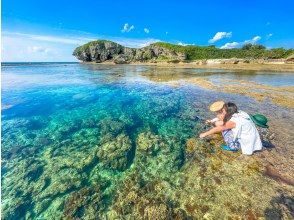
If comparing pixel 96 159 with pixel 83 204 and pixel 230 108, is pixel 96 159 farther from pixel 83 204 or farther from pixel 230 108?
pixel 230 108

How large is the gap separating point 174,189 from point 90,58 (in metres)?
147

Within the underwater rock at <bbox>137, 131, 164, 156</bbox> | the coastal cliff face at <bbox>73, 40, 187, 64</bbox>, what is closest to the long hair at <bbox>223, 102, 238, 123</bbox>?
the underwater rock at <bbox>137, 131, 164, 156</bbox>

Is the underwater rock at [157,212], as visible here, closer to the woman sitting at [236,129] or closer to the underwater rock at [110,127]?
the woman sitting at [236,129]

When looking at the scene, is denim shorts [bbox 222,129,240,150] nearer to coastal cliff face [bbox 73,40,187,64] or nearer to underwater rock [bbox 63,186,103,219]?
underwater rock [bbox 63,186,103,219]

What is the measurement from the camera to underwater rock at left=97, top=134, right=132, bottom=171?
791 centimetres

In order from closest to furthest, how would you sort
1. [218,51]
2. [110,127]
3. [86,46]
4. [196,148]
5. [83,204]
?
[83,204] < [196,148] < [110,127] < [218,51] < [86,46]

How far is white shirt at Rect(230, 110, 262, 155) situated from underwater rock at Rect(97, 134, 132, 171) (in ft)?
13.6

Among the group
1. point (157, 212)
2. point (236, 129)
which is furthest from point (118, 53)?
point (157, 212)

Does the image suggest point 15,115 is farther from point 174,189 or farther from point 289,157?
point 289,157

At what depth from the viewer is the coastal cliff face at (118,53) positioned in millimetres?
119625

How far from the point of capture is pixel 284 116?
1280cm

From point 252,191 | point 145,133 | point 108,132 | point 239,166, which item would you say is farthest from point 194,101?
point 252,191

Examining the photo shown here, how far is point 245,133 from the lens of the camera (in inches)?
291

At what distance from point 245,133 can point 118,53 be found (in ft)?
452
